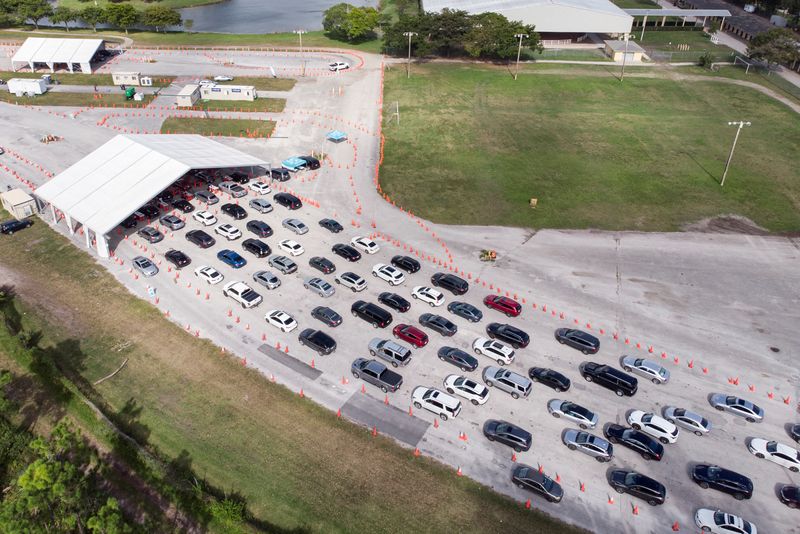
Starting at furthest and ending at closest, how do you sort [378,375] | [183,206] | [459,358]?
[183,206] → [459,358] → [378,375]

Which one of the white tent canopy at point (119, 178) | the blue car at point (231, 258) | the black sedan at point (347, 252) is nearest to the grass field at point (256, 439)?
the blue car at point (231, 258)

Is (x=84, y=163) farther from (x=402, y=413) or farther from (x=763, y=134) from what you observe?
(x=763, y=134)

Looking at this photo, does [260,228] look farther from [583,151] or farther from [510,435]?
[583,151]

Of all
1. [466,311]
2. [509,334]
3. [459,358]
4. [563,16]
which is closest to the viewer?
[459,358]

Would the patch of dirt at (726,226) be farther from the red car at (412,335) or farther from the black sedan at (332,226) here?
the black sedan at (332,226)

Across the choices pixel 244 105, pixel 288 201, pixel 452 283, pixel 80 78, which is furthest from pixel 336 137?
pixel 80 78

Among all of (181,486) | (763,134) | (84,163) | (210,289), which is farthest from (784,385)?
(84,163)
